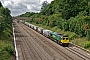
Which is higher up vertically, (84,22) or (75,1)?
(75,1)

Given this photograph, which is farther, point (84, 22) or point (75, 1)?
point (75, 1)

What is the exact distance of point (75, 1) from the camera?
92.1m

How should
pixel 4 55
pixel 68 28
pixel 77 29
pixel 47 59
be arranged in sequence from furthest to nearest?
pixel 68 28 → pixel 77 29 → pixel 47 59 → pixel 4 55

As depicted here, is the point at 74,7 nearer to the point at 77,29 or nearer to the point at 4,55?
the point at 77,29

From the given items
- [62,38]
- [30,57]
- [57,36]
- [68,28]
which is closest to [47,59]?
[30,57]

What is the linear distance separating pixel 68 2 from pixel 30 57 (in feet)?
207

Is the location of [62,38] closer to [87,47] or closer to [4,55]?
[87,47]

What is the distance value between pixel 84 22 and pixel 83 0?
49162 millimetres

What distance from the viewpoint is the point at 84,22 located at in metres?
53.3

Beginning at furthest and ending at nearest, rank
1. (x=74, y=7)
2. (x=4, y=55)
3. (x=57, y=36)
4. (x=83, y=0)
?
(x=83, y=0) → (x=74, y=7) → (x=57, y=36) → (x=4, y=55)

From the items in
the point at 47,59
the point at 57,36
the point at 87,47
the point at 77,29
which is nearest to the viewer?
the point at 47,59

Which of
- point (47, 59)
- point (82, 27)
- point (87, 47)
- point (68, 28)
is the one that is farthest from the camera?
point (68, 28)

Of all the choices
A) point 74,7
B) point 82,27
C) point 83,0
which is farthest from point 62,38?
point 83,0

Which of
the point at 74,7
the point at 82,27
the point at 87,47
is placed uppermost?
the point at 74,7
